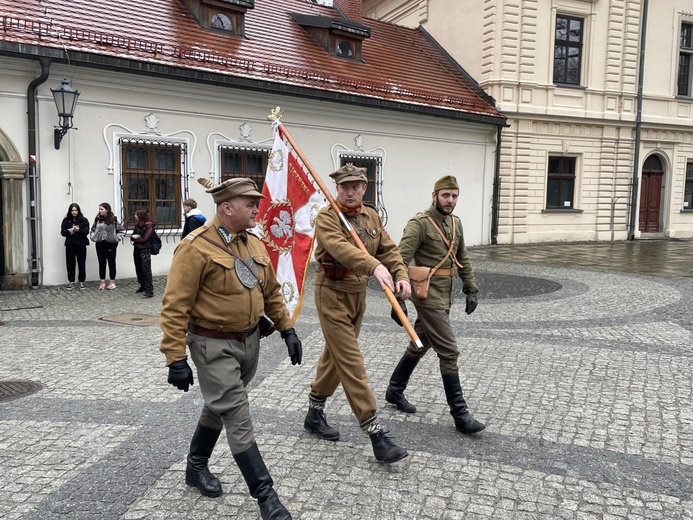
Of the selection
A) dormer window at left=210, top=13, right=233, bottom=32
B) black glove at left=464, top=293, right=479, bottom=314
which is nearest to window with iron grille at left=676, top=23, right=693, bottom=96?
dormer window at left=210, top=13, right=233, bottom=32

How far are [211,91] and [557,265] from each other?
356 inches

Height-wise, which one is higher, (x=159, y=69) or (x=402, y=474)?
(x=159, y=69)

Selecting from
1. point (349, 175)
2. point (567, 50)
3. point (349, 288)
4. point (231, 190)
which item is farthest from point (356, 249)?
point (567, 50)

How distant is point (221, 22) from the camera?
15484 mm

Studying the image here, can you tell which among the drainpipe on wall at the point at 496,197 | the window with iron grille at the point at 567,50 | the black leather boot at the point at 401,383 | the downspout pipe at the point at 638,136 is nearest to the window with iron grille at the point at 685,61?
the downspout pipe at the point at 638,136

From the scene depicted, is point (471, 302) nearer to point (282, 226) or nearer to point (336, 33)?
point (282, 226)

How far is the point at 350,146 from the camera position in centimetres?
1630

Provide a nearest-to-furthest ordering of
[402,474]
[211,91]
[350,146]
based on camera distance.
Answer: [402,474] → [211,91] → [350,146]

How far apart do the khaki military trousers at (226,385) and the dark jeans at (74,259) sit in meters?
8.83

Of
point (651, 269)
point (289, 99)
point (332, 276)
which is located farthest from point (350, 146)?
point (332, 276)

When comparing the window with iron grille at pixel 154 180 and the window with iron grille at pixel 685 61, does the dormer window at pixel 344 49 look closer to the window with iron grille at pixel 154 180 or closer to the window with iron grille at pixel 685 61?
the window with iron grille at pixel 154 180

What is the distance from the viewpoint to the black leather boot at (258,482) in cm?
315

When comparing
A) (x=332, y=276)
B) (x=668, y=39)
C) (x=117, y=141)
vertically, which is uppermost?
(x=668, y=39)

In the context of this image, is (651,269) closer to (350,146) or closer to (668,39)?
(350,146)
